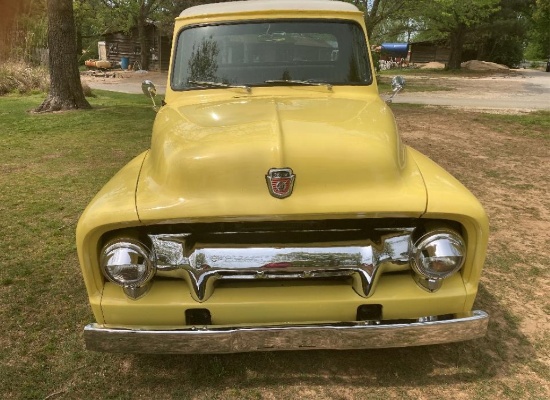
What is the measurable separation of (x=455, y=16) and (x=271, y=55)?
1242 inches

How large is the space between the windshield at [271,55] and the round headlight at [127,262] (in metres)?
1.61

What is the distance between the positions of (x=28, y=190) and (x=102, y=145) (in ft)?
7.88

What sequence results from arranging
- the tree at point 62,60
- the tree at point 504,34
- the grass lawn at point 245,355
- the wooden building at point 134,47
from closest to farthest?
the grass lawn at point 245,355 → the tree at point 62,60 → the tree at point 504,34 → the wooden building at point 134,47

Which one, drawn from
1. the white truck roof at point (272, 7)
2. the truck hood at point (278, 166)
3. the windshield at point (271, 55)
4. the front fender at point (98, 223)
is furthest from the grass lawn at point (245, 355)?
the white truck roof at point (272, 7)

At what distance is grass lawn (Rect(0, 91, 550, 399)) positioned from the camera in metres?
2.61

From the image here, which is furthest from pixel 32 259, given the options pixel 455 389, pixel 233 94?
pixel 455 389

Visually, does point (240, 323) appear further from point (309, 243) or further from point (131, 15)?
point (131, 15)

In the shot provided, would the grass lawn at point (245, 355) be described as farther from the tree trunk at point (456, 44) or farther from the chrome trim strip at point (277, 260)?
the tree trunk at point (456, 44)

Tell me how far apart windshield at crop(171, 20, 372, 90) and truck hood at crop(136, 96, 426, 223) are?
1.00 metres

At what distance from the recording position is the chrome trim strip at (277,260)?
2271 millimetres

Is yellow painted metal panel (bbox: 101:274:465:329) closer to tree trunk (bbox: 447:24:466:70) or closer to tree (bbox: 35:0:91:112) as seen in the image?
tree (bbox: 35:0:91:112)

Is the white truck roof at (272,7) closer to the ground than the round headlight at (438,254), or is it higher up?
higher up

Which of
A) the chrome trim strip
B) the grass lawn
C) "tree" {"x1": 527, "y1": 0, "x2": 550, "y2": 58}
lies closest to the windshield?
the chrome trim strip

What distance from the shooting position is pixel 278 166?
2.27m
